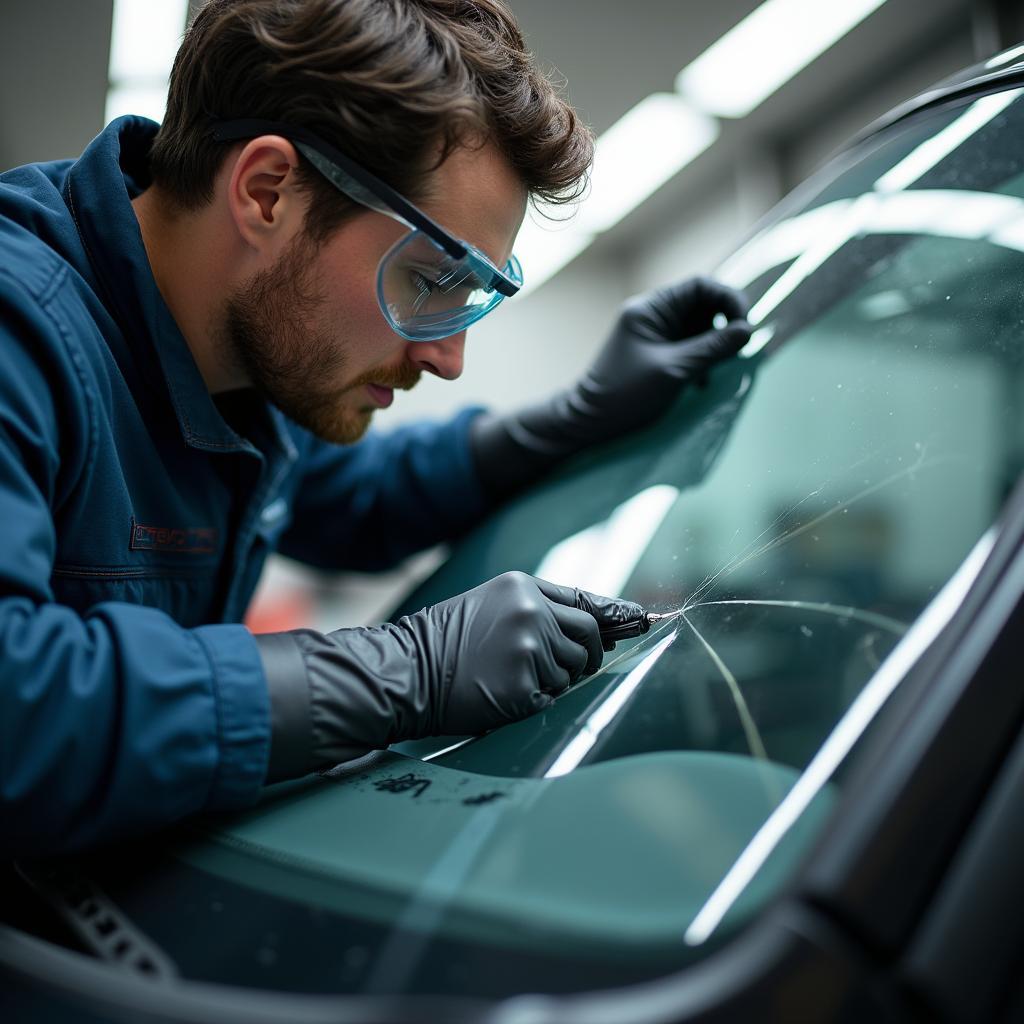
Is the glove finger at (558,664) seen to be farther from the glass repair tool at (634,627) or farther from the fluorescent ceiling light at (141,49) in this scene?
the fluorescent ceiling light at (141,49)

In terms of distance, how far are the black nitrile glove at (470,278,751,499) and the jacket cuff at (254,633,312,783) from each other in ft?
2.57

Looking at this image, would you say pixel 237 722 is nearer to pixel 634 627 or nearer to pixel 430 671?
pixel 430 671

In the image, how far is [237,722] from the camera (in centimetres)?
73

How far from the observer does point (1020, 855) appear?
50 centimetres

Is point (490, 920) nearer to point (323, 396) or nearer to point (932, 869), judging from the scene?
point (932, 869)

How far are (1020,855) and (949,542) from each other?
0.83 ft

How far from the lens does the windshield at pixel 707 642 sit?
0.52 m

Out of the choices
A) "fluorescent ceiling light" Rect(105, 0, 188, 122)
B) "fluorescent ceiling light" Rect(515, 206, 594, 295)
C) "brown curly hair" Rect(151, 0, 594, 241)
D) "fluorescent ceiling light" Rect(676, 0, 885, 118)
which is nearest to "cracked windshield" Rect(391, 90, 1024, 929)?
"brown curly hair" Rect(151, 0, 594, 241)

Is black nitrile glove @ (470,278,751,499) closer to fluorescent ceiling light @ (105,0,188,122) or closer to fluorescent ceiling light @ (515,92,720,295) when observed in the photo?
fluorescent ceiling light @ (105,0,188,122)

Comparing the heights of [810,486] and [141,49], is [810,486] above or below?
below

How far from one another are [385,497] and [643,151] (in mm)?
3057

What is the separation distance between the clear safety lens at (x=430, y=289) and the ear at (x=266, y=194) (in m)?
0.14

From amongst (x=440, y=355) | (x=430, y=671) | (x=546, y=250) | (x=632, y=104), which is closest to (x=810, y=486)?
(x=430, y=671)

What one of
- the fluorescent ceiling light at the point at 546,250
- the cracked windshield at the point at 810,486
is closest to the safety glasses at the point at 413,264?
the cracked windshield at the point at 810,486
